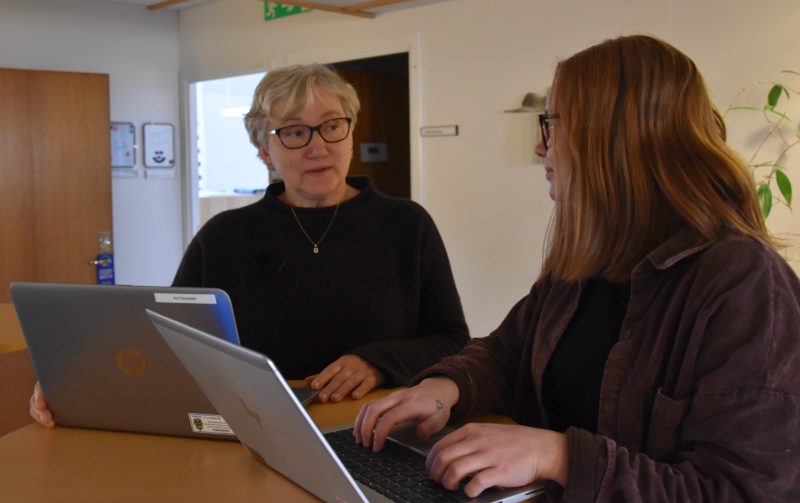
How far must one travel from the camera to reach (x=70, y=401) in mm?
1291

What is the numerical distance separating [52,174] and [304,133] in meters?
3.52

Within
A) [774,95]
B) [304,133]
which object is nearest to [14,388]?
[304,133]

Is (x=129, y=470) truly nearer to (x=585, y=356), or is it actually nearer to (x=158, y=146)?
(x=585, y=356)

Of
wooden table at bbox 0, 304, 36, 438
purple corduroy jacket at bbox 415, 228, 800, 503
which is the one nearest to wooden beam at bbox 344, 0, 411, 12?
wooden table at bbox 0, 304, 36, 438

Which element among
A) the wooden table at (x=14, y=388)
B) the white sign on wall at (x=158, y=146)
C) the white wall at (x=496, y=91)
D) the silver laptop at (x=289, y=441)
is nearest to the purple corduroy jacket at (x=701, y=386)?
the silver laptop at (x=289, y=441)

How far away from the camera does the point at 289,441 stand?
34.9 inches

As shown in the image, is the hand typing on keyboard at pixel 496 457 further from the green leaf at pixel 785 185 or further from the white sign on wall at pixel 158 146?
the white sign on wall at pixel 158 146

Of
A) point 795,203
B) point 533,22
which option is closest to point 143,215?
point 533,22

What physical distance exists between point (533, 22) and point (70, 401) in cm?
333

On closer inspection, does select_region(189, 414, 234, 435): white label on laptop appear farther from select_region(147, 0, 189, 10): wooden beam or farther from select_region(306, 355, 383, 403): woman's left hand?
select_region(147, 0, 189, 10): wooden beam

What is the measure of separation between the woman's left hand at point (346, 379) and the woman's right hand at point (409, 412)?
0.86 feet

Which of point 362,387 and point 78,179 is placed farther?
point 78,179

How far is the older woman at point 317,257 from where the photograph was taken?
1.92 metres

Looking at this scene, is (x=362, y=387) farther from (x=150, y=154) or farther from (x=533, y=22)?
(x=150, y=154)
